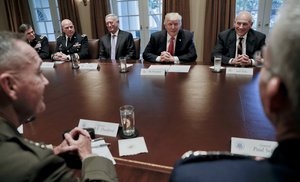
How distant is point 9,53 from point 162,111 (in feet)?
2.72

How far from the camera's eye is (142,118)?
A: 1.32 m

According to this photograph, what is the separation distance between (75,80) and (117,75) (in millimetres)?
366

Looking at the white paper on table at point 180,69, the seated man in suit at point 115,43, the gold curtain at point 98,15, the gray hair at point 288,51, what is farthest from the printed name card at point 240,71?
the gold curtain at point 98,15

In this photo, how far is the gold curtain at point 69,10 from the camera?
16.3ft

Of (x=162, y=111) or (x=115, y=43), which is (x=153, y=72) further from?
(x=115, y=43)

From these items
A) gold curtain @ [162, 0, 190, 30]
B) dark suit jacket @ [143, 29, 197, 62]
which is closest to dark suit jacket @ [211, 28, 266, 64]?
dark suit jacket @ [143, 29, 197, 62]

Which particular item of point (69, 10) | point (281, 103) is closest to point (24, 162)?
point (281, 103)

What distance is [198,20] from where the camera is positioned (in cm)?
452

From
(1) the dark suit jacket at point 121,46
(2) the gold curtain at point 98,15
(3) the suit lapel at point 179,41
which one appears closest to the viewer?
(3) the suit lapel at point 179,41

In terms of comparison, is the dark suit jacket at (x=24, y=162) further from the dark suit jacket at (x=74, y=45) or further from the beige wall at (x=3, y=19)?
the beige wall at (x=3, y=19)

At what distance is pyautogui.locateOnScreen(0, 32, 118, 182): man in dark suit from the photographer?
2.16 feet

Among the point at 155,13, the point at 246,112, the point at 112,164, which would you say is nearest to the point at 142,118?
the point at 112,164

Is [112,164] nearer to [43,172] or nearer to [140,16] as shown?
[43,172]

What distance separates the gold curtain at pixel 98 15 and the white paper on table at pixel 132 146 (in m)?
4.19
